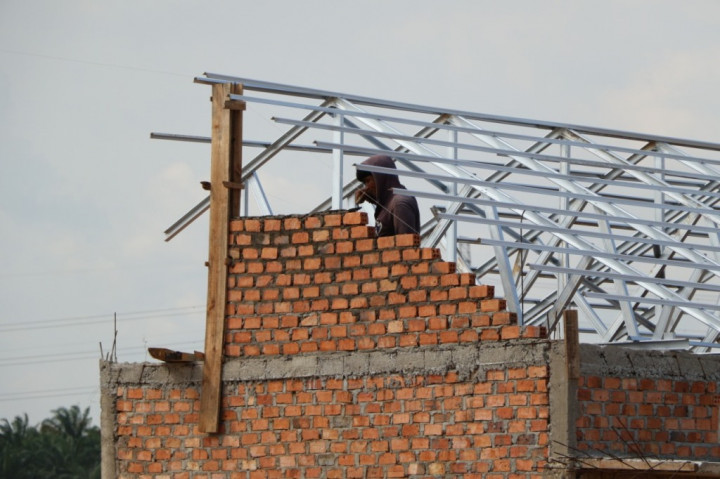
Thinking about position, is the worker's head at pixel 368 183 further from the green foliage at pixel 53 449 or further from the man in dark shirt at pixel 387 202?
the green foliage at pixel 53 449

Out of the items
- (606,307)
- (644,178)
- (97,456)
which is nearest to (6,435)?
(97,456)

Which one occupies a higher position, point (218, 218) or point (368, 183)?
point (368, 183)

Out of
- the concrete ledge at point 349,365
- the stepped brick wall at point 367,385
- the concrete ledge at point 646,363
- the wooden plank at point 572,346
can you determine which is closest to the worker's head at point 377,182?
the stepped brick wall at point 367,385

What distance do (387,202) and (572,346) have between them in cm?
224

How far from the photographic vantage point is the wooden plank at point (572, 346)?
841 cm

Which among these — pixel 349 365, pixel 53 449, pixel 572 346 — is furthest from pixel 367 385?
pixel 53 449

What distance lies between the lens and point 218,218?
32.8 ft

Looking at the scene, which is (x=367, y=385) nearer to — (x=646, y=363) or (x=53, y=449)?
(x=646, y=363)

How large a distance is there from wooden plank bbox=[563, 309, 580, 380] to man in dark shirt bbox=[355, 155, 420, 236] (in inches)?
64.5

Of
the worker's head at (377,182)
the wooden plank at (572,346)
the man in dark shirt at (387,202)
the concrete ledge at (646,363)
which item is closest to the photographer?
the wooden plank at (572,346)

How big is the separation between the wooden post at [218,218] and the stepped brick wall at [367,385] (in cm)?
8

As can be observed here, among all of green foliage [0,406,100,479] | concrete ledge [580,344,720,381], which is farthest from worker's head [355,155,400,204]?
green foliage [0,406,100,479]

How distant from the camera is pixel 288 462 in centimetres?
939

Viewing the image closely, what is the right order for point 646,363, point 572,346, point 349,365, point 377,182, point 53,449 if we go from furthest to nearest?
point 53,449 < point 377,182 < point 349,365 < point 646,363 < point 572,346
